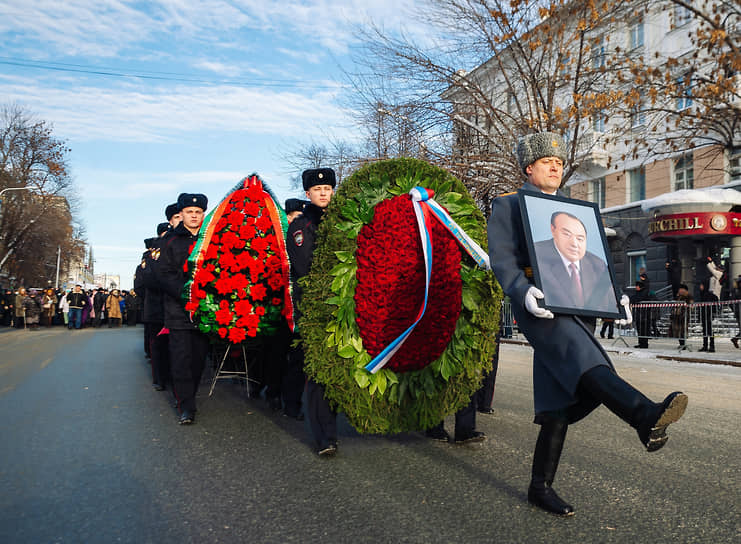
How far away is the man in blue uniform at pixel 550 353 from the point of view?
10.2 feet

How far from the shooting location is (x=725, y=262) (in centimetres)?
2192

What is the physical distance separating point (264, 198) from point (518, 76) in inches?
543

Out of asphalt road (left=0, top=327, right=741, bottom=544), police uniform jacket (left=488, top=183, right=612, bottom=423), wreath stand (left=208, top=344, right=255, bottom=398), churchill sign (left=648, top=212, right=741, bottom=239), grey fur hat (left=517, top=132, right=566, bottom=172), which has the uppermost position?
churchill sign (left=648, top=212, right=741, bottom=239)

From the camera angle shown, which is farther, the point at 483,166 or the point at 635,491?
the point at 483,166

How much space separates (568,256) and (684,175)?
77.2 ft

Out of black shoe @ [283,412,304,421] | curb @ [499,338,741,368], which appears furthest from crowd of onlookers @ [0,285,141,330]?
black shoe @ [283,412,304,421]

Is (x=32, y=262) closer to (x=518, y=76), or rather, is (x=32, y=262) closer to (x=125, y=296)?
(x=125, y=296)

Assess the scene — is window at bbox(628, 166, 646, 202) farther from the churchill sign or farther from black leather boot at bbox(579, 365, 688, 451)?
black leather boot at bbox(579, 365, 688, 451)

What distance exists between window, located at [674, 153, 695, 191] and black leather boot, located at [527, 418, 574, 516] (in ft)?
74.8

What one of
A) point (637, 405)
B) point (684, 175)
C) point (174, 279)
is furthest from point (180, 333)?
point (684, 175)

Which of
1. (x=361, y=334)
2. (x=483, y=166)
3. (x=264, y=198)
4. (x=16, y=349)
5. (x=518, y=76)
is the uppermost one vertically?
(x=518, y=76)

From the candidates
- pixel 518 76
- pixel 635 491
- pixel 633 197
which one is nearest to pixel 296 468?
pixel 635 491

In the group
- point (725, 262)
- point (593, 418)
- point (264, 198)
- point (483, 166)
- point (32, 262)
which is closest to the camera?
point (593, 418)

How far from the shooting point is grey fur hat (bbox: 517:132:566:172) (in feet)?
12.0
